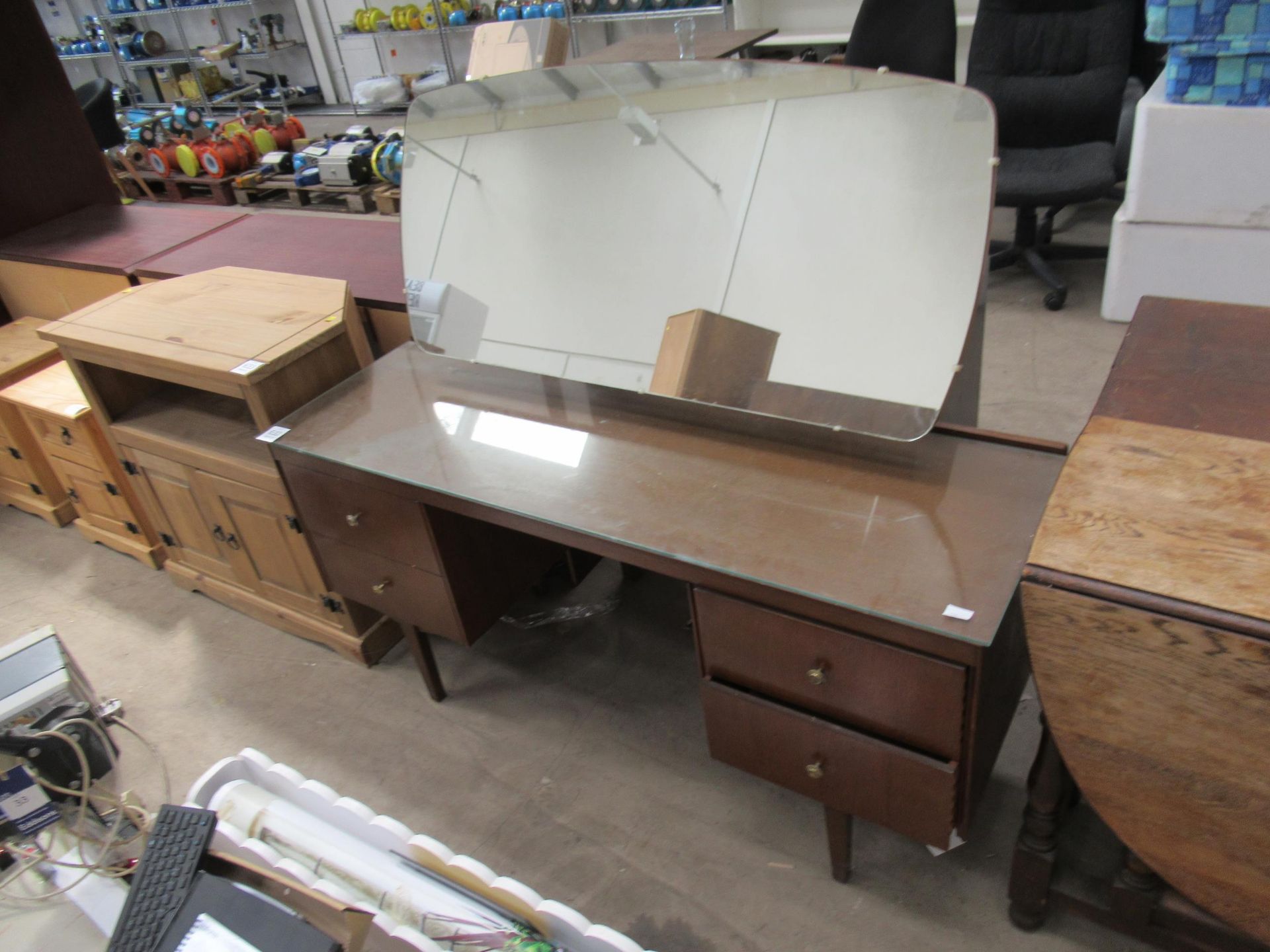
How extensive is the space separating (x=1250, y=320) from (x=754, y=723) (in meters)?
0.93

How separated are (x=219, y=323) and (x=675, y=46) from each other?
2205 mm

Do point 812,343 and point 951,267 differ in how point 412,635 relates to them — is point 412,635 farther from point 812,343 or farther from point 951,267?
point 951,267

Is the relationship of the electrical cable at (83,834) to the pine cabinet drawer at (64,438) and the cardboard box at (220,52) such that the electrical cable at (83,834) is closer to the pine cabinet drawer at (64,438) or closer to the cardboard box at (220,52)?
the pine cabinet drawer at (64,438)

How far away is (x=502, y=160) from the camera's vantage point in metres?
1.72

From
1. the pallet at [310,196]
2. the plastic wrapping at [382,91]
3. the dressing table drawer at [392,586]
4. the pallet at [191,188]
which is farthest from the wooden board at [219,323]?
the plastic wrapping at [382,91]

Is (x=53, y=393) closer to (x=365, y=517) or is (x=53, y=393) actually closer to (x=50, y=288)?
(x=50, y=288)

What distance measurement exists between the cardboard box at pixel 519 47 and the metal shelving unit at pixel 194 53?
219 inches

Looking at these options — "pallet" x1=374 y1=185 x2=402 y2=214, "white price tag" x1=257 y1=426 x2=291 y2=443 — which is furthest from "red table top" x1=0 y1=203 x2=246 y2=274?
"pallet" x1=374 y1=185 x2=402 y2=214

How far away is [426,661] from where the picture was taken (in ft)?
6.19

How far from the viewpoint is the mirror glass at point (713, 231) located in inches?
48.3

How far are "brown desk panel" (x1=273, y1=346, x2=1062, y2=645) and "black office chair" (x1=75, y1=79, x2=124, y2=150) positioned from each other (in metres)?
4.46

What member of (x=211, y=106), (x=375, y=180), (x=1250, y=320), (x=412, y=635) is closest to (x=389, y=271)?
(x=412, y=635)

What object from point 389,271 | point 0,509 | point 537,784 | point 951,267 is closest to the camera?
point 951,267

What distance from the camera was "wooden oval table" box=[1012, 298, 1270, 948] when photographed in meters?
0.84
